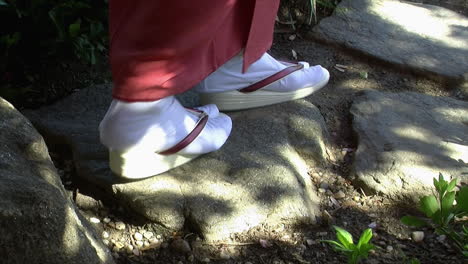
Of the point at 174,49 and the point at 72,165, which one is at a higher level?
the point at 174,49

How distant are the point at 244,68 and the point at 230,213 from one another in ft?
1.67

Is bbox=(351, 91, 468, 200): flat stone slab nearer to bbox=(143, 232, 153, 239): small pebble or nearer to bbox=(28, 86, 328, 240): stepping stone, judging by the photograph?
bbox=(28, 86, 328, 240): stepping stone

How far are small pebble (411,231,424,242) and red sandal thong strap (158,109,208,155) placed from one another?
2.30 ft

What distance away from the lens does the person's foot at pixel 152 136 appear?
177 cm

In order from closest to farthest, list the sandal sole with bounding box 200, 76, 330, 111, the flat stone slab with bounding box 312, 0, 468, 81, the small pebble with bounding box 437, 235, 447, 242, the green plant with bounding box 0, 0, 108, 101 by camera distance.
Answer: the small pebble with bounding box 437, 235, 447, 242
the sandal sole with bounding box 200, 76, 330, 111
the green plant with bounding box 0, 0, 108, 101
the flat stone slab with bounding box 312, 0, 468, 81

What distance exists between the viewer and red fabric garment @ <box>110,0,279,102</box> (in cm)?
165

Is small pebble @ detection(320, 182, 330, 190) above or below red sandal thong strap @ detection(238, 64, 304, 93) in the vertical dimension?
below

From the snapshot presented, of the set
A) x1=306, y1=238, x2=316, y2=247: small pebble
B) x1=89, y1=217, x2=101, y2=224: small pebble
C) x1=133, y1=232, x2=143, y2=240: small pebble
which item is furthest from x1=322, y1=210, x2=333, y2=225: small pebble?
x1=89, y1=217, x2=101, y2=224: small pebble

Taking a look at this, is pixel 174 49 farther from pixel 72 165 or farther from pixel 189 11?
pixel 72 165

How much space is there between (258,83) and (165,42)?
0.59 m

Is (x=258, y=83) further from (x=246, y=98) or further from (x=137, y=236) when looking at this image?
(x=137, y=236)

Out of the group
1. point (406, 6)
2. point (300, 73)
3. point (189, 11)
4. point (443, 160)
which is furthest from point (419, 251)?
point (406, 6)

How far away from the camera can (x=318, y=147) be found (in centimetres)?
221

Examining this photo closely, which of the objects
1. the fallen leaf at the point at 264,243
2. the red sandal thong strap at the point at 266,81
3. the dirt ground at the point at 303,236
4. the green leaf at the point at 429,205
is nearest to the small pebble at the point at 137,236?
the dirt ground at the point at 303,236
